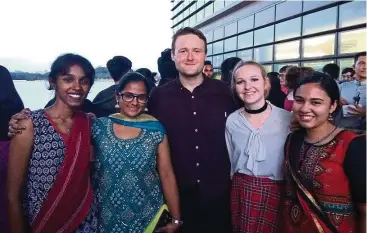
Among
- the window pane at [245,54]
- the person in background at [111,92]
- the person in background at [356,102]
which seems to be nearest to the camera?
the person in background at [356,102]

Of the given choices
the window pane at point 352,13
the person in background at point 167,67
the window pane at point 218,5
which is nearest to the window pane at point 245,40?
the window pane at point 218,5

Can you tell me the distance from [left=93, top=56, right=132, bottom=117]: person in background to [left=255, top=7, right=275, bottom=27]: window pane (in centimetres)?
934

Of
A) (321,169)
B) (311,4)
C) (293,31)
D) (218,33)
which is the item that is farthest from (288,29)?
(321,169)

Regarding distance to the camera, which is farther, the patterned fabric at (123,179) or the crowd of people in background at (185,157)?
the patterned fabric at (123,179)

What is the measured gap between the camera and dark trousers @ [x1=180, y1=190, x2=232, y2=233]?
8.32 feet

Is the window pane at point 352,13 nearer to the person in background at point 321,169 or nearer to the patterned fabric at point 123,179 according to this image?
the person in background at point 321,169

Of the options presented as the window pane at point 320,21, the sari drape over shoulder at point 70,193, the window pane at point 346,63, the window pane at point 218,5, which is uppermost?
the window pane at point 218,5

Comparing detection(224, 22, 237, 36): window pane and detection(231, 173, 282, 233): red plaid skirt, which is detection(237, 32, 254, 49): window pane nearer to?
detection(224, 22, 237, 36): window pane

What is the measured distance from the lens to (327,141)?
1.80 meters

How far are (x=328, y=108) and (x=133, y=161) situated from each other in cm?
124

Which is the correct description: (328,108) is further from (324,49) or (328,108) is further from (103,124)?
(324,49)

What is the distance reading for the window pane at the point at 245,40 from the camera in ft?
47.6

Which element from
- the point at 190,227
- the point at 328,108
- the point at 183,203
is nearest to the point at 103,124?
the point at 183,203

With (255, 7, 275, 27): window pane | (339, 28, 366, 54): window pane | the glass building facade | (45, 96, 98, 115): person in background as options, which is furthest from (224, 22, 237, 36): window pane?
(45, 96, 98, 115): person in background
